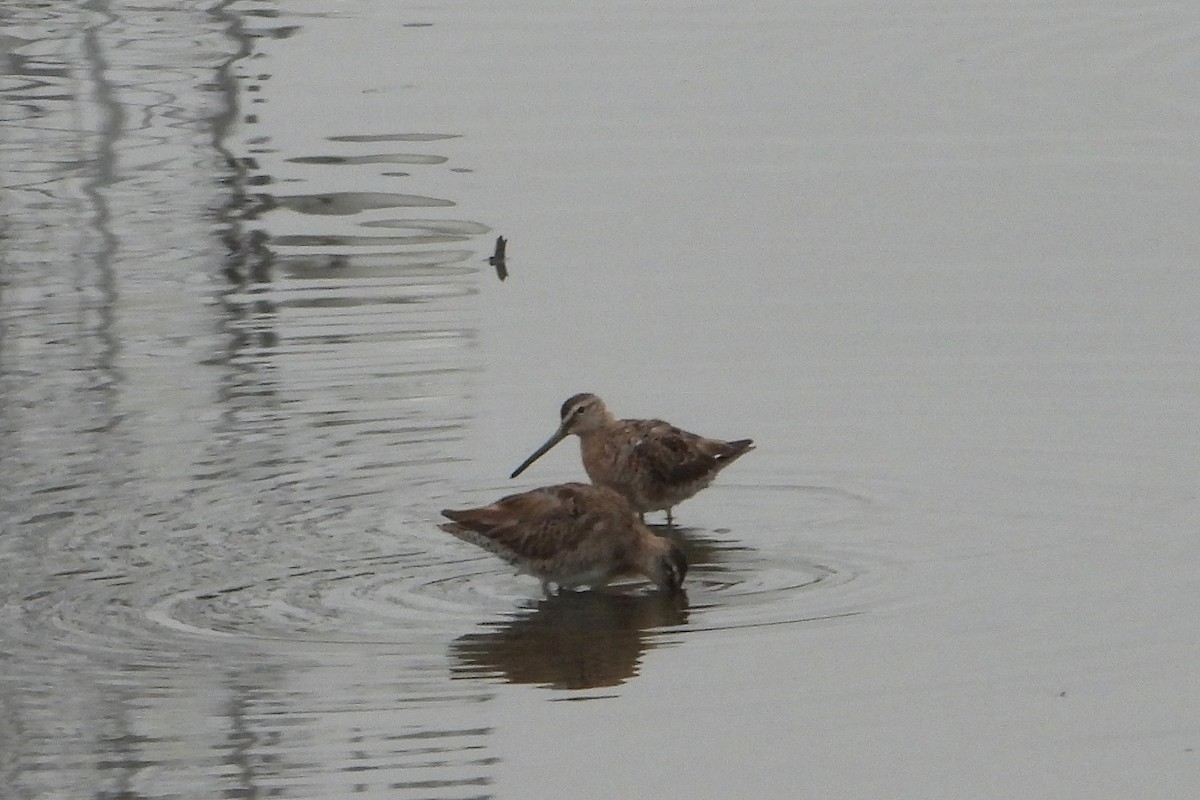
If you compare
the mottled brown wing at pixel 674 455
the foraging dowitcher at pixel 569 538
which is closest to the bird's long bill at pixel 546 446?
the mottled brown wing at pixel 674 455

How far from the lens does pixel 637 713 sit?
6.73 metres

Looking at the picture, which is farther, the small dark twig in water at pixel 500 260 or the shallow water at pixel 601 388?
the small dark twig in water at pixel 500 260

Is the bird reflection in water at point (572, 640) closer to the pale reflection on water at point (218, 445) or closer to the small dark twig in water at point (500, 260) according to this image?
the pale reflection on water at point (218, 445)

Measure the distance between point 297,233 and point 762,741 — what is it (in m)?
6.00

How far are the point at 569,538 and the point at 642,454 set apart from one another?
0.89 metres

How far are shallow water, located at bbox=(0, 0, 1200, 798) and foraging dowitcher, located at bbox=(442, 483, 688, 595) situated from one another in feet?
0.38

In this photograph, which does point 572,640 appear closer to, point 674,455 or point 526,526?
point 526,526

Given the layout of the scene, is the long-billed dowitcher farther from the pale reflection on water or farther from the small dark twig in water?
the small dark twig in water

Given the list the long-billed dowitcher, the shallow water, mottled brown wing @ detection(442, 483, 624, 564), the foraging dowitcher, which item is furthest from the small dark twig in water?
mottled brown wing @ detection(442, 483, 624, 564)

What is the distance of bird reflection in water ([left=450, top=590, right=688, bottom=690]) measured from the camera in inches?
281

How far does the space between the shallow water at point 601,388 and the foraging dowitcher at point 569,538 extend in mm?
117

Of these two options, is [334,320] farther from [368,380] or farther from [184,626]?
[184,626]

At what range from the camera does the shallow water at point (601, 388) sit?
21.7ft

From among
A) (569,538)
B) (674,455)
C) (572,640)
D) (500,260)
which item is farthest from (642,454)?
(500,260)
